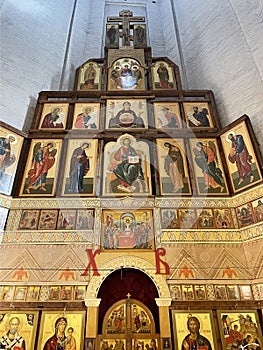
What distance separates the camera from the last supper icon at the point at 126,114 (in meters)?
7.67

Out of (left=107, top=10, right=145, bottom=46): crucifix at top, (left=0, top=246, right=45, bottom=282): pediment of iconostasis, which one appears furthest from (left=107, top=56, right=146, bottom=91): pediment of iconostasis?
(left=0, top=246, right=45, bottom=282): pediment of iconostasis

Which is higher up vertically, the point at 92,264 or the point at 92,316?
the point at 92,264

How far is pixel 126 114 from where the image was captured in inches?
310

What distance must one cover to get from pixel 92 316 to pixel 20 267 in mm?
1611

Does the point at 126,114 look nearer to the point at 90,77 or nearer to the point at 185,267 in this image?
the point at 90,77

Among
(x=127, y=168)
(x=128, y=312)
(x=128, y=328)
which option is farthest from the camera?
(x=127, y=168)

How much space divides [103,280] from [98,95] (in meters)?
5.36

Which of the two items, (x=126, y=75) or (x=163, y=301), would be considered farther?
(x=126, y=75)

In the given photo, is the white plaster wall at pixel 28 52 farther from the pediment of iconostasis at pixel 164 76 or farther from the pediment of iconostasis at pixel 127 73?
the pediment of iconostasis at pixel 164 76

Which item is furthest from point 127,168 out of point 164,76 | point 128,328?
point 164,76

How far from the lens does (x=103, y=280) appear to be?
5309 millimetres

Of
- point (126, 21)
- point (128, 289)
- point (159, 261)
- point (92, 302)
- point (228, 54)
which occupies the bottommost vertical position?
point (92, 302)

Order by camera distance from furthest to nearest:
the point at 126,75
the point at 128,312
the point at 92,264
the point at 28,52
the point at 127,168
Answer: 1. the point at 28,52
2. the point at 126,75
3. the point at 127,168
4. the point at 92,264
5. the point at 128,312

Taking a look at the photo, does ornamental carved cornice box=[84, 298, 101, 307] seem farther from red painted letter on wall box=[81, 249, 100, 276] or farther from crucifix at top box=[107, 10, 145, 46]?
crucifix at top box=[107, 10, 145, 46]
